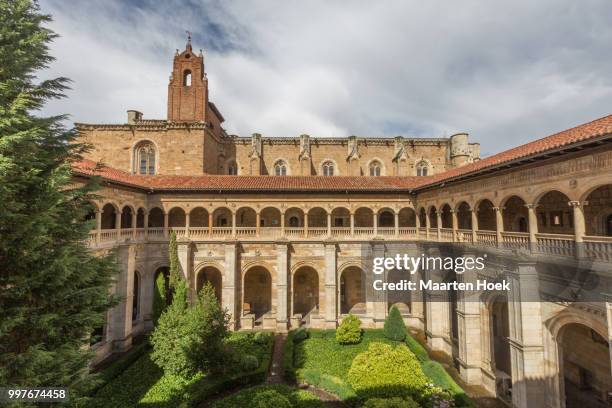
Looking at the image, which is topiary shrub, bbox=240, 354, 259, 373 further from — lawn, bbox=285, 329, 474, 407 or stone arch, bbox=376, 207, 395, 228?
stone arch, bbox=376, 207, 395, 228

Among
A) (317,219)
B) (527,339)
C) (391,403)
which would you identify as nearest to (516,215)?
(527,339)

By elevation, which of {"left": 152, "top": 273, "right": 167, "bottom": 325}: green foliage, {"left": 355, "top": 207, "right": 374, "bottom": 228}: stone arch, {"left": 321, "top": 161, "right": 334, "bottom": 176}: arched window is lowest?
{"left": 152, "top": 273, "right": 167, "bottom": 325}: green foliage

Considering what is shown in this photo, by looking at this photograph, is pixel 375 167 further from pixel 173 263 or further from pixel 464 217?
pixel 173 263

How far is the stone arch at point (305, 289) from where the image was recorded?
25.1 m

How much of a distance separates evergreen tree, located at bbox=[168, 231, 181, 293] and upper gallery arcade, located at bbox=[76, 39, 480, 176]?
843cm

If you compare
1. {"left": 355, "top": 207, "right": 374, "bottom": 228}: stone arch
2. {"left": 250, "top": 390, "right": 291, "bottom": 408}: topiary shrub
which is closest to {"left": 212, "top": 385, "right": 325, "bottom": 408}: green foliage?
{"left": 250, "top": 390, "right": 291, "bottom": 408}: topiary shrub

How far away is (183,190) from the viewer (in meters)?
21.5

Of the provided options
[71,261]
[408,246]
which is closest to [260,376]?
[71,261]

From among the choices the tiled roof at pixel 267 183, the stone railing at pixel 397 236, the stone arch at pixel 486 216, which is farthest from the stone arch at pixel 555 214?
the tiled roof at pixel 267 183

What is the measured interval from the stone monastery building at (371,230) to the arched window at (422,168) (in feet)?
0.82

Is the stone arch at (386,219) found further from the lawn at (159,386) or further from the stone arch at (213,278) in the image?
the stone arch at (213,278)

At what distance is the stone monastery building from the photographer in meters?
11.0

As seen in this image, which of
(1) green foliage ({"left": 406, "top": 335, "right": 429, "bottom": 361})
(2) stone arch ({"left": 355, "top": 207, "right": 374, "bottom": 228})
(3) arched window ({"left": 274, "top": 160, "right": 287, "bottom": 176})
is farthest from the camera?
(3) arched window ({"left": 274, "top": 160, "right": 287, "bottom": 176})

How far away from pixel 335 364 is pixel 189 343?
7641 mm
